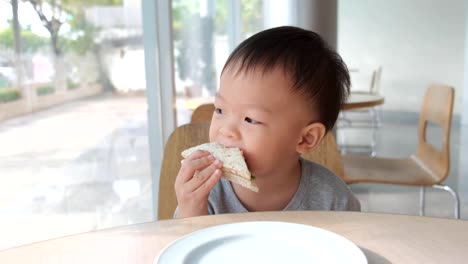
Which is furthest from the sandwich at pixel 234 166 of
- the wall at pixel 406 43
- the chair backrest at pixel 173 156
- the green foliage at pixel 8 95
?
the wall at pixel 406 43

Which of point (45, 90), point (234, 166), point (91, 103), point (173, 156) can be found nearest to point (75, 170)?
point (91, 103)

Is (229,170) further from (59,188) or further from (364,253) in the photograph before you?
(59,188)

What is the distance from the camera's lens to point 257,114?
0.84 m

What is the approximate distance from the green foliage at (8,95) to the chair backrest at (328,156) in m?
1.10

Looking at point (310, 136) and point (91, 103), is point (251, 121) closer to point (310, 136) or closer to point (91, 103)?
point (310, 136)

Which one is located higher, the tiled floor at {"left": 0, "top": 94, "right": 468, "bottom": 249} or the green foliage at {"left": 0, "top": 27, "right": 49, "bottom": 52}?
the green foliage at {"left": 0, "top": 27, "right": 49, "bottom": 52}

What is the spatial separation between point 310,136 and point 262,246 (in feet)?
1.46

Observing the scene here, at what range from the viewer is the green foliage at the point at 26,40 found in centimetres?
156

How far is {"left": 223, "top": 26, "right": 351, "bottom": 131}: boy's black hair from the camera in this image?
869 millimetres

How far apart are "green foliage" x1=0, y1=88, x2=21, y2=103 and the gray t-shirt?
3.32 ft

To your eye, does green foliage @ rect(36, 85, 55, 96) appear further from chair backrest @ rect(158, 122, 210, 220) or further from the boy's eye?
the boy's eye

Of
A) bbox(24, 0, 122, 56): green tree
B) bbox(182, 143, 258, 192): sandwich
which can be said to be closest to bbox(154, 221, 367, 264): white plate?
bbox(182, 143, 258, 192): sandwich

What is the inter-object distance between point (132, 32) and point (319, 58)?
125 centimetres

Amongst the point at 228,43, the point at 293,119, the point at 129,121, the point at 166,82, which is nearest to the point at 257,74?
the point at 293,119
